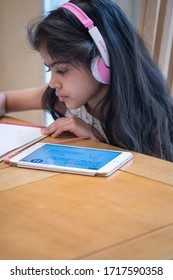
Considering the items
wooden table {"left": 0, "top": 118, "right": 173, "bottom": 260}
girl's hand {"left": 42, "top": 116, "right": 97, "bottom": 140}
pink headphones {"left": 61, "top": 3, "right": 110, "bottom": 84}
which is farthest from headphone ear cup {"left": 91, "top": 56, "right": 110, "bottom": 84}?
wooden table {"left": 0, "top": 118, "right": 173, "bottom": 260}

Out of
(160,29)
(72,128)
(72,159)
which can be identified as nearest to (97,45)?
(72,128)

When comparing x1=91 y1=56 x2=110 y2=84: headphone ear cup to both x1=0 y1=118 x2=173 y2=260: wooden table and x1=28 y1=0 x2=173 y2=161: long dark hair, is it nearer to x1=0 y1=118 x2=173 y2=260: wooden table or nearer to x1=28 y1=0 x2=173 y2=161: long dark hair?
x1=28 y1=0 x2=173 y2=161: long dark hair

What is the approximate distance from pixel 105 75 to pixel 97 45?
3.2 inches

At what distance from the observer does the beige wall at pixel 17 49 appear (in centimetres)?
212

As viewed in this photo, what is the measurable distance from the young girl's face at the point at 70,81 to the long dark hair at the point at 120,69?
21 millimetres

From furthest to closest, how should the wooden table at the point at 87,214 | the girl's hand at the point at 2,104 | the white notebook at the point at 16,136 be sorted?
1. the girl's hand at the point at 2,104
2. the white notebook at the point at 16,136
3. the wooden table at the point at 87,214

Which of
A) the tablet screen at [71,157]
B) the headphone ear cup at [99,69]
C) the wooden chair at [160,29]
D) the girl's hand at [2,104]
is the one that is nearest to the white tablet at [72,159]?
the tablet screen at [71,157]

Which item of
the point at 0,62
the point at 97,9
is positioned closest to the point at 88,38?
the point at 97,9

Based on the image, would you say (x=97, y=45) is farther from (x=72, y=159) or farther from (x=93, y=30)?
(x=72, y=159)

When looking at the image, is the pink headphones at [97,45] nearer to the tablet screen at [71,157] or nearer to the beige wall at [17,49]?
the tablet screen at [71,157]

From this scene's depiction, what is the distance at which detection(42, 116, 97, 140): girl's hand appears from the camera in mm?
962
